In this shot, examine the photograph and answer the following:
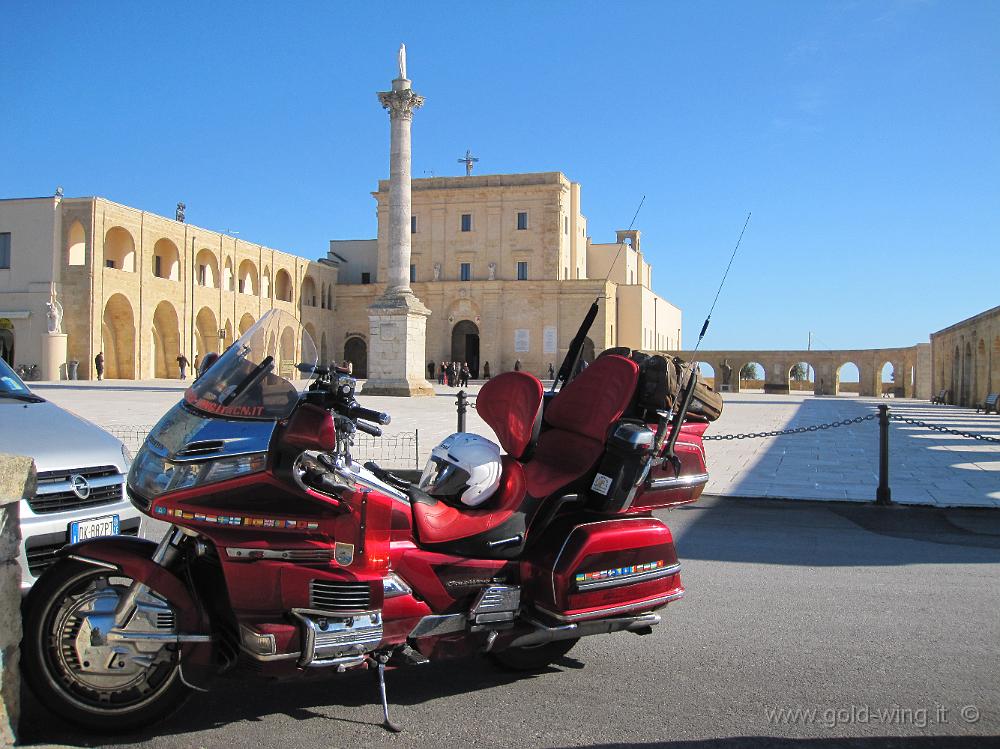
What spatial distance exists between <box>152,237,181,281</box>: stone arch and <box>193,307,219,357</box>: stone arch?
262cm

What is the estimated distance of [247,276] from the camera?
5306cm

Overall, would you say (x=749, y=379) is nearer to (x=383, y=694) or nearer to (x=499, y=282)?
(x=499, y=282)

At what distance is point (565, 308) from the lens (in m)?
55.6

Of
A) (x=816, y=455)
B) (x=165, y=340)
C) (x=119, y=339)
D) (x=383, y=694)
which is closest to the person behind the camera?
(x=383, y=694)

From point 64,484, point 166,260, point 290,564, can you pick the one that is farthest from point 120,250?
point 290,564

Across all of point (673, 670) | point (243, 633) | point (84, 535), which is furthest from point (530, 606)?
point (84, 535)

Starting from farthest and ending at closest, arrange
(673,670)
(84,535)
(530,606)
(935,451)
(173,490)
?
(935,451) → (84,535) → (673,670) → (530,606) → (173,490)

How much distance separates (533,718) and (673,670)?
0.89m

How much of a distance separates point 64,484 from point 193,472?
1723mm

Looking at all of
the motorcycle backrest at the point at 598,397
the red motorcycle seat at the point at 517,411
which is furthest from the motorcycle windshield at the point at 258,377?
the motorcycle backrest at the point at 598,397

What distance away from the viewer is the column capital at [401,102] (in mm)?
32375

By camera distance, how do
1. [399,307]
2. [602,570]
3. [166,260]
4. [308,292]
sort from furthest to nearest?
1. [308,292]
2. [166,260]
3. [399,307]
4. [602,570]

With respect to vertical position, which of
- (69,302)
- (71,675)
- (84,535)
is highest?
(69,302)

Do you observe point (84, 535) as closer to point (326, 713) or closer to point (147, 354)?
point (326, 713)
